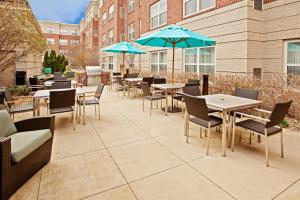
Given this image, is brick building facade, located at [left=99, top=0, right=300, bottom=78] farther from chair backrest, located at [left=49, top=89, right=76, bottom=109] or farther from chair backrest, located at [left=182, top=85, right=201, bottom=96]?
chair backrest, located at [left=49, top=89, right=76, bottom=109]

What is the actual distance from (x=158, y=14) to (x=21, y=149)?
41.9ft

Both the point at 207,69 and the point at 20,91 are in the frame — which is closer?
the point at 20,91

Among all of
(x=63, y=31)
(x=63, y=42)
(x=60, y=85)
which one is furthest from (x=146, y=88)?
(x=63, y=31)

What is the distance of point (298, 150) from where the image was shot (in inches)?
147

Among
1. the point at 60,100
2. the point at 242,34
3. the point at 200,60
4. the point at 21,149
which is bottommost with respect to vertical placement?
the point at 21,149

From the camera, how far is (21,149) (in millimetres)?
2525

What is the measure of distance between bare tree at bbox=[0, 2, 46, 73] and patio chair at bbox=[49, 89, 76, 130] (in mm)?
3760

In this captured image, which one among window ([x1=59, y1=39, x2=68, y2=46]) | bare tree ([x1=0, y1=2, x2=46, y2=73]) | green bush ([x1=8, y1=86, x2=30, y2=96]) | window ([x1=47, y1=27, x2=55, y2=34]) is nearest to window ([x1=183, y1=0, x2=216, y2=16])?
bare tree ([x1=0, y1=2, x2=46, y2=73])

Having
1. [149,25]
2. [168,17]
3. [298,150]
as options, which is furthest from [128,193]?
[149,25]

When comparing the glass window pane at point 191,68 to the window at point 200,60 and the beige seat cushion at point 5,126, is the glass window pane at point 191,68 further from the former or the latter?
the beige seat cushion at point 5,126

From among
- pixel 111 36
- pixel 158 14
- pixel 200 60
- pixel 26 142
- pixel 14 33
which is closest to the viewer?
pixel 26 142

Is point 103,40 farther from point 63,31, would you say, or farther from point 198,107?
point 63,31

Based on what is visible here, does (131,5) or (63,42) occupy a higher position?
(63,42)

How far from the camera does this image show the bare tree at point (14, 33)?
6.36m
